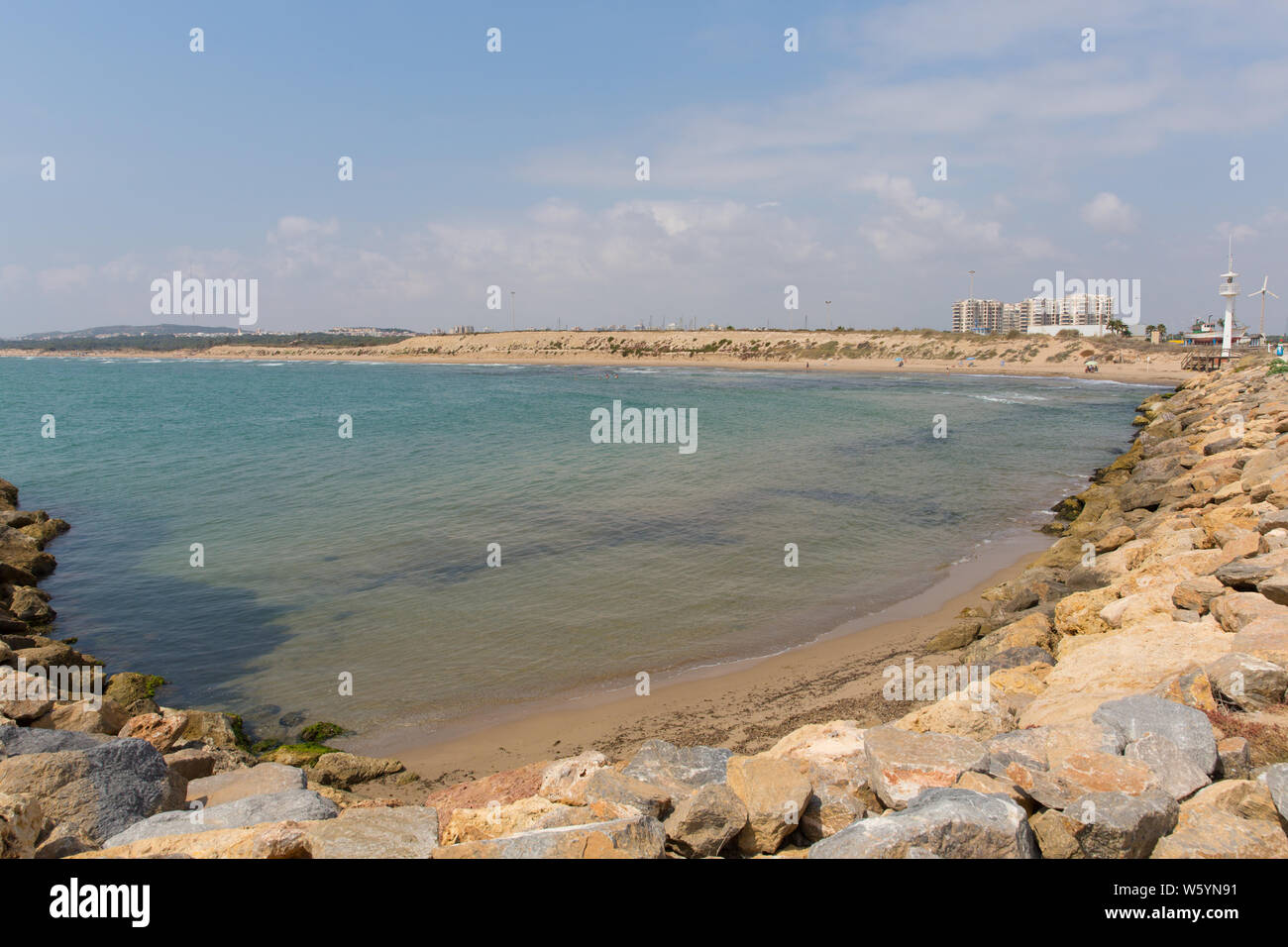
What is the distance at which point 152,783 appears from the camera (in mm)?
5699

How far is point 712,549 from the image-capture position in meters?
16.1

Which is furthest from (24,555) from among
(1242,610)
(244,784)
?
(1242,610)

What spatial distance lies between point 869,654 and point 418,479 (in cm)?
1753

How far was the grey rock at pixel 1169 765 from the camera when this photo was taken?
4543 millimetres

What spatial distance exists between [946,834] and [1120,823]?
101 centimetres

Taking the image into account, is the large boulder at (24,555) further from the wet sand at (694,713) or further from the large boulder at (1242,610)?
the large boulder at (1242,610)

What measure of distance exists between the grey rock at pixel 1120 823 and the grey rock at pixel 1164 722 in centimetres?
90

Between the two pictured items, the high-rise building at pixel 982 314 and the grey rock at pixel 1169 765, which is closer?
the grey rock at pixel 1169 765

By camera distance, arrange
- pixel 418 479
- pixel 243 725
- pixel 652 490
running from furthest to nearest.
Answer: pixel 418 479 < pixel 652 490 < pixel 243 725
